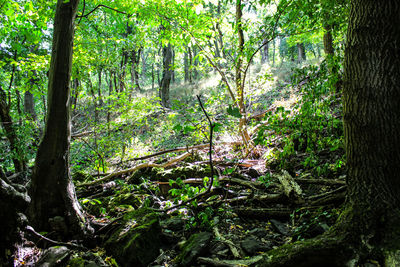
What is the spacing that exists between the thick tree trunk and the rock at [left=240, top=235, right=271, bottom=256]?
1.00m

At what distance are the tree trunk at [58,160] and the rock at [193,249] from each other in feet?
4.37

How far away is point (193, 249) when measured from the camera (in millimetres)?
2576

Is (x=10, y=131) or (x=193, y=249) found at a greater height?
(x=10, y=131)

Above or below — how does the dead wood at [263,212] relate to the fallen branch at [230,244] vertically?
above

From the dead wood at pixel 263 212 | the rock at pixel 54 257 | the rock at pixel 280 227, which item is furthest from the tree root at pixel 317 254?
the rock at pixel 54 257

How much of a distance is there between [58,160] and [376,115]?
346 centimetres

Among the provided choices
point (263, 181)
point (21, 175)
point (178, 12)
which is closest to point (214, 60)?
point (178, 12)

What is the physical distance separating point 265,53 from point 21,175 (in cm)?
2230

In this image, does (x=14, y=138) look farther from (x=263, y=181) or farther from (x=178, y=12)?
(x=263, y=181)

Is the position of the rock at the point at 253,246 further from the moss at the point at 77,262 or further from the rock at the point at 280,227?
the moss at the point at 77,262

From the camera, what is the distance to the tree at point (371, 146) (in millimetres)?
1932

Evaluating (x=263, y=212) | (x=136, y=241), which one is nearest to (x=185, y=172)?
(x=263, y=212)

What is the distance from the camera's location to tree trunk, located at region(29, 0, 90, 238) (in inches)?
108

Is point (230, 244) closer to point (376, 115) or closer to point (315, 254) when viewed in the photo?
point (315, 254)
